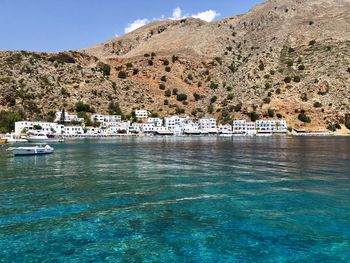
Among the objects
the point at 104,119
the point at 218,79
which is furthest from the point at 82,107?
the point at 218,79

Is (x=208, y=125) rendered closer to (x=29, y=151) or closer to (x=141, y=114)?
(x=141, y=114)

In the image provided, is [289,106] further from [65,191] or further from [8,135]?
[65,191]

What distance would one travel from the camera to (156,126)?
157000 millimetres

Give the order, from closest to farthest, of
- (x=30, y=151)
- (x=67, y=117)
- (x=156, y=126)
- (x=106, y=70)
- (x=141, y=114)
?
(x=30, y=151) → (x=67, y=117) → (x=141, y=114) → (x=156, y=126) → (x=106, y=70)

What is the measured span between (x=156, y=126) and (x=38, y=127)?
50.7 meters

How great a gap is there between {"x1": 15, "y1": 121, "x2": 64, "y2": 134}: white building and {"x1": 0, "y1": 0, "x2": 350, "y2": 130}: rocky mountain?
10.4m

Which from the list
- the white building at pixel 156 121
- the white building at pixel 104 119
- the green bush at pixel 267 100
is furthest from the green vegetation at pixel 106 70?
the green bush at pixel 267 100

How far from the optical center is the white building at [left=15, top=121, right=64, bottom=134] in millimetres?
119625

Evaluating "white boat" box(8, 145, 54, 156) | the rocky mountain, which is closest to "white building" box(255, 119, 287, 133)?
the rocky mountain

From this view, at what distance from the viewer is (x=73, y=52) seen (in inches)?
7170

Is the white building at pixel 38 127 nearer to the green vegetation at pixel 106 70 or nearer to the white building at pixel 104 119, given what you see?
the white building at pixel 104 119

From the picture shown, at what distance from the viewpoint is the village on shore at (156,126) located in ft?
459

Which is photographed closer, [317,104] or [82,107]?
[317,104]

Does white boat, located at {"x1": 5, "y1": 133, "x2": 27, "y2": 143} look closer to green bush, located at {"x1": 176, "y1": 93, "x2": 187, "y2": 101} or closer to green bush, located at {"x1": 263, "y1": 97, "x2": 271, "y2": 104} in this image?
green bush, located at {"x1": 176, "y1": 93, "x2": 187, "y2": 101}
